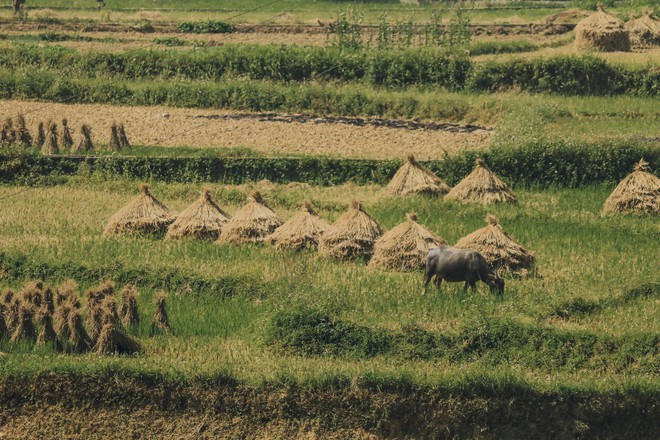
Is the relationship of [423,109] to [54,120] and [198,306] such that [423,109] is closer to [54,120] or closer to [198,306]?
[54,120]

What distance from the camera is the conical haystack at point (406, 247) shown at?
82.7 ft

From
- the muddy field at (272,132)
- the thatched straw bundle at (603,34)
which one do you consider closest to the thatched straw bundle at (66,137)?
the muddy field at (272,132)

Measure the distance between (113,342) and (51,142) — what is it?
11090 millimetres

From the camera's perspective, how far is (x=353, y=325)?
22.2 metres

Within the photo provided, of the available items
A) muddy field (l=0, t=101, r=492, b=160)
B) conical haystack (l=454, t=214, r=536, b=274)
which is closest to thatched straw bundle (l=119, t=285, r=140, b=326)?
conical haystack (l=454, t=214, r=536, b=274)

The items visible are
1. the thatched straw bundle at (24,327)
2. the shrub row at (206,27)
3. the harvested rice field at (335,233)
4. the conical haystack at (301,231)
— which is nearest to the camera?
the harvested rice field at (335,233)

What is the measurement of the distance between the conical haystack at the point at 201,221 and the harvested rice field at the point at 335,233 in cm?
4

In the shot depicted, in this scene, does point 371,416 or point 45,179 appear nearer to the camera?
point 371,416

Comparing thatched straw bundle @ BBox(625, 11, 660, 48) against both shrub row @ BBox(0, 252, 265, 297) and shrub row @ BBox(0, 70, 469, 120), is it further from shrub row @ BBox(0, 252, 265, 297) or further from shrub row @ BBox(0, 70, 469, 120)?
shrub row @ BBox(0, 252, 265, 297)

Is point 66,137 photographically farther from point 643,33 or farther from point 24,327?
point 643,33

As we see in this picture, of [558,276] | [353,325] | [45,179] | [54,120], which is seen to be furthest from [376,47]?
[353,325]

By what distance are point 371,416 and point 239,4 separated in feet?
101

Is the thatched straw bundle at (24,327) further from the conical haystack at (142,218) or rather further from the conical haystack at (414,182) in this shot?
the conical haystack at (414,182)

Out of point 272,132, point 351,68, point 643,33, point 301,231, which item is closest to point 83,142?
point 272,132
